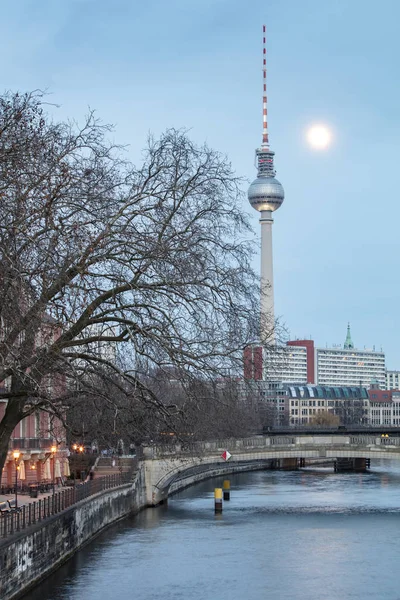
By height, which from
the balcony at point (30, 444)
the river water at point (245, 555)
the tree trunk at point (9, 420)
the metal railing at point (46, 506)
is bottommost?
the river water at point (245, 555)

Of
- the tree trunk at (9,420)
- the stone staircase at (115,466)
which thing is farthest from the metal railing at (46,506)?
the tree trunk at (9,420)

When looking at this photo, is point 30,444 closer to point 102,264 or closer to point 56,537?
A: point 56,537

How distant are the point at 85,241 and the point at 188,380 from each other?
4.26 metres

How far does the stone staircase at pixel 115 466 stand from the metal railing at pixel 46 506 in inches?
214

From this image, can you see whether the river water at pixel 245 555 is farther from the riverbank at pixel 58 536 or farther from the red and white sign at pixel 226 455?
the red and white sign at pixel 226 455

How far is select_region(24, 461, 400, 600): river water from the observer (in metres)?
36.6

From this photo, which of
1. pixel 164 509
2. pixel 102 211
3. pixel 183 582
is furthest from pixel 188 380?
pixel 164 509

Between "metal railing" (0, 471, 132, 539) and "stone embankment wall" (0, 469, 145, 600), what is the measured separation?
274 mm

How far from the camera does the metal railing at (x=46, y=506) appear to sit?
33.1 m

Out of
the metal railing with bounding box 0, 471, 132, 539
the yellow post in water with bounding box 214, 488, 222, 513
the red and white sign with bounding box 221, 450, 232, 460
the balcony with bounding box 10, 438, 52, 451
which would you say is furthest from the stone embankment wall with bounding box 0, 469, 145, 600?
the red and white sign with bounding box 221, 450, 232, 460

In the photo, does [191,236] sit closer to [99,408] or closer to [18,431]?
[99,408]

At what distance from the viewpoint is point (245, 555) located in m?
45.1

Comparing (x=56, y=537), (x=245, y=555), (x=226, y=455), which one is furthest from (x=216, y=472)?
(x=56, y=537)

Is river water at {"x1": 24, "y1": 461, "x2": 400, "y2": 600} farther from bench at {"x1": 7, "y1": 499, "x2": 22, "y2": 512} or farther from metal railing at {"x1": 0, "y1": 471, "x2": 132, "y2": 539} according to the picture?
bench at {"x1": 7, "y1": 499, "x2": 22, "y2": 512}
